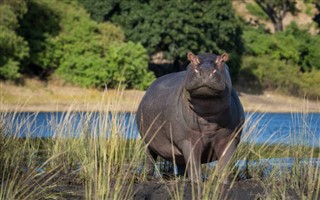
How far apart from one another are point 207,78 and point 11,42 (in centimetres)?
2819

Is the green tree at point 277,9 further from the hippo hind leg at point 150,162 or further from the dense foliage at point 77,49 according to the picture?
the hippo hind leg at point 150,162

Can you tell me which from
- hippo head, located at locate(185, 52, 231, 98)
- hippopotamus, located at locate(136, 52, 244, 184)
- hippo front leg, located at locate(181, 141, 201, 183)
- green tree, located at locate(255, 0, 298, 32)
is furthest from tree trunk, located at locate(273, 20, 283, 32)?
hippo head, located at locate(185, 52, 231, 98)

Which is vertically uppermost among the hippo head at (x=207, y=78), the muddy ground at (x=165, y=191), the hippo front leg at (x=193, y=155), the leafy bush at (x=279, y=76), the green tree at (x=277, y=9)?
the hippo head at (x=207, y=78)

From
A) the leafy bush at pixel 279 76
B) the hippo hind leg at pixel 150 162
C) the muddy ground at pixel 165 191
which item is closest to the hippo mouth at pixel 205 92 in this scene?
the muddy ground at pixel 165 191

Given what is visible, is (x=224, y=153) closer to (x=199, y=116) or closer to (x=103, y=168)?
(x=199, y=116)

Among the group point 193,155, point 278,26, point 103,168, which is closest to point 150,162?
point 193,155

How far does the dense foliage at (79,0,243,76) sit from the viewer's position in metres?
37.4

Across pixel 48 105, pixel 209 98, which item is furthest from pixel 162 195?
pixel 48 105

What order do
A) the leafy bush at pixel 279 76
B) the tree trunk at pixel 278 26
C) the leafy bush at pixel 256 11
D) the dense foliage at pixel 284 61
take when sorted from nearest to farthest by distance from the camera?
the leafy bush at pixel 279 76
the dense foliage at pixel 284 61
the tree trunk at pixel 278 26
the leafy bush at pixel 256 11

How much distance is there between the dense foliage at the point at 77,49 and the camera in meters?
A: 35.1

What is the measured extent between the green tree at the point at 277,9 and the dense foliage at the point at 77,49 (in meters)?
18.6

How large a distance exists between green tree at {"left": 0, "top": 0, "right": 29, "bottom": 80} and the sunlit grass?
83.0 feet

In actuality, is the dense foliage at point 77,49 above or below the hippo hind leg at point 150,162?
below

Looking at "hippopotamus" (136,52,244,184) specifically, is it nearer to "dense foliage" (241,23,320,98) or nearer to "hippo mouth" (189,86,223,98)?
"hippo mouth" (189,86,223,98)
